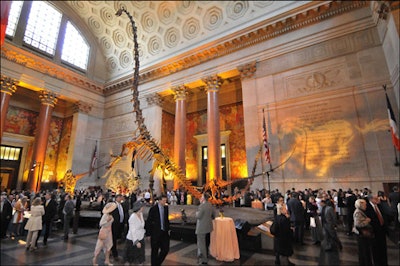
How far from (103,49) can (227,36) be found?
11240 mm

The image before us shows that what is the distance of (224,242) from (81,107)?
52.7 ft

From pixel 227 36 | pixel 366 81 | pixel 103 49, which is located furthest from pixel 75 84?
pixel 366 81

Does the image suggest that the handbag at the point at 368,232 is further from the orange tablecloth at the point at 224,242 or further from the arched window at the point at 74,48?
the arched window at the point at 74,48

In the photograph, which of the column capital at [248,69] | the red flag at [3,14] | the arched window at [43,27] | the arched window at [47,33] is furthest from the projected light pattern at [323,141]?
Answer: the arched window at [43,27]

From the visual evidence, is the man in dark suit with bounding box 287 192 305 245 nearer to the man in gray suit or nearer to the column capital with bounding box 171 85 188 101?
the man in gray suit

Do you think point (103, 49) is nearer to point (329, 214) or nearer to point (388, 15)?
point (388, 15)

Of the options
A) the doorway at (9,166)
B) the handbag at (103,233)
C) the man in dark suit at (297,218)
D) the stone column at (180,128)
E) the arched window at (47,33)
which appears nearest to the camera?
the handbag at (103,233)

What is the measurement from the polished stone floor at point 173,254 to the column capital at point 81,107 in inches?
493

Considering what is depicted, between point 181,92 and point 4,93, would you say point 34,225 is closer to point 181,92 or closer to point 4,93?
point 181,92

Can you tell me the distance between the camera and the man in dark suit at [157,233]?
139 inches

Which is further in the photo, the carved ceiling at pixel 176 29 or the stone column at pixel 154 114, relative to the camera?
the stone column at pixel 154 114

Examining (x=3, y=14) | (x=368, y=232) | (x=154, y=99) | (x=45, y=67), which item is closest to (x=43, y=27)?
(x=45, y=67)

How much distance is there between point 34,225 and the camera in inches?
188

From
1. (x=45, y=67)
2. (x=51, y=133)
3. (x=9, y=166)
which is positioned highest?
(x=45, y=67)
